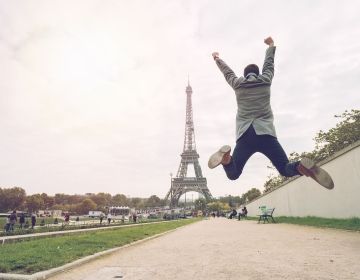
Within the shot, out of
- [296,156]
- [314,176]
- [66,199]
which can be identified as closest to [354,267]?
[314,176]

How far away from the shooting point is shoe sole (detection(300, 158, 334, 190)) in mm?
4746

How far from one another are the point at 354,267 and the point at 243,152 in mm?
2407

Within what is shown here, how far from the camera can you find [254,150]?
516 centimetres

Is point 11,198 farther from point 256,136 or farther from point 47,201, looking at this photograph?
point 256,136

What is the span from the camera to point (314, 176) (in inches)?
193

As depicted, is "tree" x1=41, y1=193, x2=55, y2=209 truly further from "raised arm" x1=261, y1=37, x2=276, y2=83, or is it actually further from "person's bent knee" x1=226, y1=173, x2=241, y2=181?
"raised arm" x1=261, y1=37, x2=276, y2=83

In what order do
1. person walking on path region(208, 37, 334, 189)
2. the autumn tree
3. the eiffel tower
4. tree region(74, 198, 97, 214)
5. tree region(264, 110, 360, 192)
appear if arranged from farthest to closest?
the autumn tree, tree region(74, 198, 97, 214), the eiffel tower, tree region(264, 110, 360, 192), person walking on path region(208, 37, 334, 189)

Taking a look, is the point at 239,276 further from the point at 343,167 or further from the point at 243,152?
the point at 343,167

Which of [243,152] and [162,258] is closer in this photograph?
[243,152]

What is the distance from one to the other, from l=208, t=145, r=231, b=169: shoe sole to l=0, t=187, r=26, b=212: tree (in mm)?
105728

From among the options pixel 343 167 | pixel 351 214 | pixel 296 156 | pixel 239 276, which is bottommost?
pixel 239 276

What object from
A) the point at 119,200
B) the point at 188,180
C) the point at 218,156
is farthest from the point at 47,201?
the point at 218,156

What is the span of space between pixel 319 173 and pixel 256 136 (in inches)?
42.0

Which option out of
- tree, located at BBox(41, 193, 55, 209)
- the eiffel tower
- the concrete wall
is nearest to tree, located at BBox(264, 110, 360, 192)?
the concrete wall
